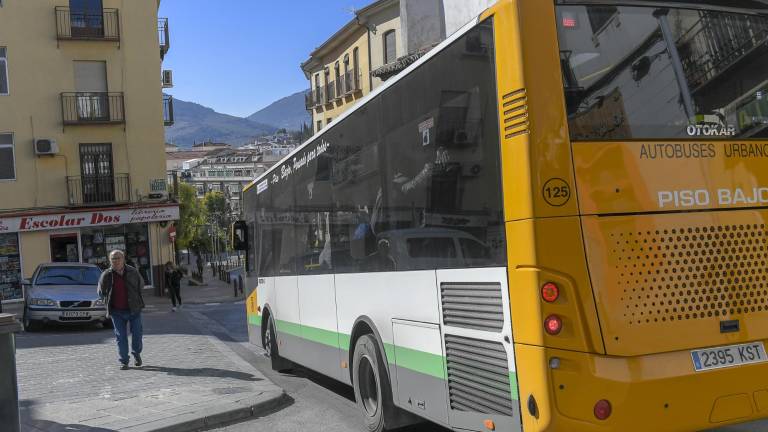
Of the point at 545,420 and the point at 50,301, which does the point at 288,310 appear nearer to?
the point at 545,420

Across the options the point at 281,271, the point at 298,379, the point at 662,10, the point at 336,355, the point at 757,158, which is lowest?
the point at 298,379

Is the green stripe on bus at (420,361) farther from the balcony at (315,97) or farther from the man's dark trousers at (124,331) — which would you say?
the balcony at (315,97)

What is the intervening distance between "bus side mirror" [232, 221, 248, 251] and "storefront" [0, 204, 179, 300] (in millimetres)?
19972

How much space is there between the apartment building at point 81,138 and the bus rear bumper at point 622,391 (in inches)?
1181

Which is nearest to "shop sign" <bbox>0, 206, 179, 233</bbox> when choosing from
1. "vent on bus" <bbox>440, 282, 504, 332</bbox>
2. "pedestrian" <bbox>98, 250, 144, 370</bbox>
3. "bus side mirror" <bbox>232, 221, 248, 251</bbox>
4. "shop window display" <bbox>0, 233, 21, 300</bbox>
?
"shop window display" <bbox>0, 233, 21, 300</bbox>

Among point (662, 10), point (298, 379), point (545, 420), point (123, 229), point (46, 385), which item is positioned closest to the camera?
point (545, 420)

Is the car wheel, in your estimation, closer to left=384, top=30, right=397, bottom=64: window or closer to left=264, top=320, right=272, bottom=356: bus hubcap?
left=264, top=320, right=272, bottom=356: bus hubcap

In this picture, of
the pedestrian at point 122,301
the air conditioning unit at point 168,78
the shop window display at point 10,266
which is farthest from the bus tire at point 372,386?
the air conditioning unit at point 168,78

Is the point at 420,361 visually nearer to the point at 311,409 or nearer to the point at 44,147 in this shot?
the point at 311,409

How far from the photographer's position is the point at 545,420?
412cm

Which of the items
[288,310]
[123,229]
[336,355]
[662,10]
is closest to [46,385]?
[288,310]

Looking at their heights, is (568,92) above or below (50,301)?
above

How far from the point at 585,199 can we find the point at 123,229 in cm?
3076

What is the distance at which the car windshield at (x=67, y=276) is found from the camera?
19219 mm
